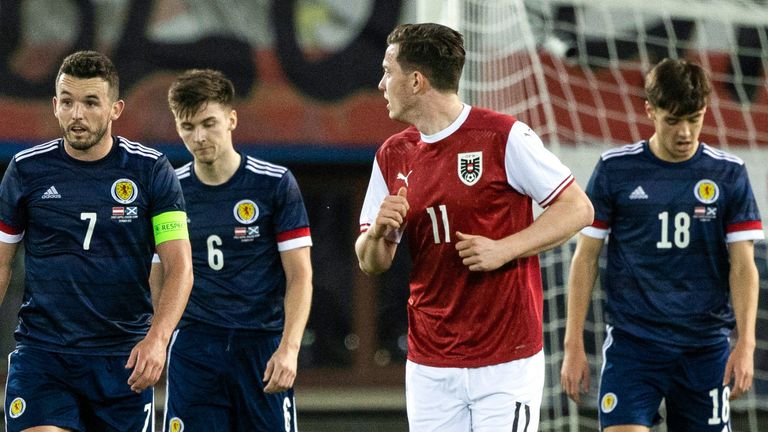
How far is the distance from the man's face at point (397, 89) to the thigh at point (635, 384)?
5.43 ft

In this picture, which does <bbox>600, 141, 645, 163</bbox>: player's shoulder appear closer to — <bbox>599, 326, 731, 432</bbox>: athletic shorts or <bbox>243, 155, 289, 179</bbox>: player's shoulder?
<bbox>599, 326, 731, 432</bbox>: athletic shorts

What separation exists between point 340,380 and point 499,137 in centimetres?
870

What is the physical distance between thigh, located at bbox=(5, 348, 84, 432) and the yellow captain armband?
0.59 m

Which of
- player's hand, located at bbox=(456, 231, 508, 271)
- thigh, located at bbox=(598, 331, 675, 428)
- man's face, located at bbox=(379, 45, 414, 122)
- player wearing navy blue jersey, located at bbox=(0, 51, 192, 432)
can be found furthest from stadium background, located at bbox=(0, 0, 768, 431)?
player's hand, located at bbox=(456, 231, 508, 271)

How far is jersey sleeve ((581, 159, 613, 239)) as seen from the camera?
543cm

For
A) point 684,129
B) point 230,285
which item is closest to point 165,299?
point 230,285

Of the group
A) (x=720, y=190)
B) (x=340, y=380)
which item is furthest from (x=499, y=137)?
(x=340, y=380)

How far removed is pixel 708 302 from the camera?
5.38 m

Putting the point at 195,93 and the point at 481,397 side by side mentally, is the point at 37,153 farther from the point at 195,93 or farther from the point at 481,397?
the point at 481,397

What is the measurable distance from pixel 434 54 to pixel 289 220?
147 centimetres

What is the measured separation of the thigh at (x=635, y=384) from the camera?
5316 mm

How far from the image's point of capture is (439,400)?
441cm

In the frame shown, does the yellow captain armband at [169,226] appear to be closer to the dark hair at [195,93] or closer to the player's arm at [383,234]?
the player's arm at [383,234]

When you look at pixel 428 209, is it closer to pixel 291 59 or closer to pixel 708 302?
pixel 708 302
